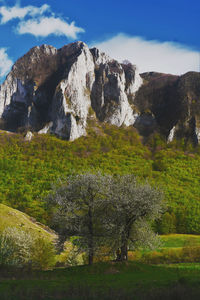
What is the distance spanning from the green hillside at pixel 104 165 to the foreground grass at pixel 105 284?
67878 millimetres

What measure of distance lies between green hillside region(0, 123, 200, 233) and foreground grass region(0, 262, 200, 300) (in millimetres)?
67878

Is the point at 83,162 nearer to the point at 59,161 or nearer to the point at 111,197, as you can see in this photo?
the point at 59,161

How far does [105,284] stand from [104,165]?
117798mm

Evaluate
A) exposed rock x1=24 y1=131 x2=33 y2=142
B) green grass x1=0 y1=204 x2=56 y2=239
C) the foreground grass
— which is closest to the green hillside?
exposed rock x1=24 y1=131 x2=33 y2=142

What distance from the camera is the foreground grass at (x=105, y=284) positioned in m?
18.1

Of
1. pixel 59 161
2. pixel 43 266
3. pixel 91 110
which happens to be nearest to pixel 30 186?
pixel 59 161

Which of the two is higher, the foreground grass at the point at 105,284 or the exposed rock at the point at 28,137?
the exposed rock at the point at 28,137

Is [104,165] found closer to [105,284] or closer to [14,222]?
[14,222]

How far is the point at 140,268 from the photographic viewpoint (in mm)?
35688

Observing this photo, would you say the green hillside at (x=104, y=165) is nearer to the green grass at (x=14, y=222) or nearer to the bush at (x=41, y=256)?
the green grass at (x=14, y=222)

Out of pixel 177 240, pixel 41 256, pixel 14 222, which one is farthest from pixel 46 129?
pixel 41 256

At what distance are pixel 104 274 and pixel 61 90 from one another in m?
162

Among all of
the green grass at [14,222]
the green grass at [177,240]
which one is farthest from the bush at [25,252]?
the green grass at [177,240]

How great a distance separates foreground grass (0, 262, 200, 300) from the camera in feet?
59.3
